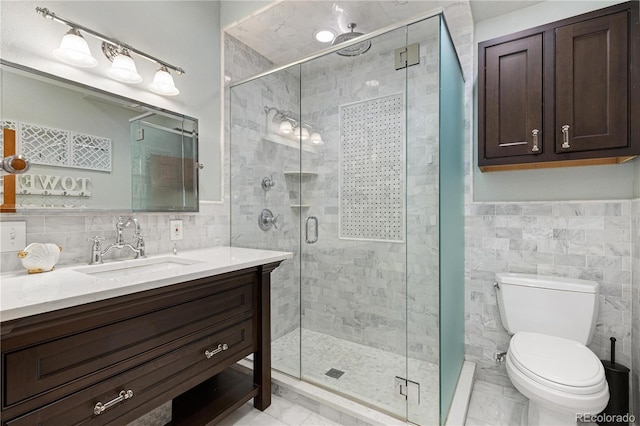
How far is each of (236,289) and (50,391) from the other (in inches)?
28.5

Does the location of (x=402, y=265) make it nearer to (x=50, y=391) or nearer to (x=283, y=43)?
(x=50, y=391)

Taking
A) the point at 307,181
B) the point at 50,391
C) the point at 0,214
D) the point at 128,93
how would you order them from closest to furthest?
1. the point at 50,391
2. the point at 0,214
3. the point at 128,93
4. the point at 307,181

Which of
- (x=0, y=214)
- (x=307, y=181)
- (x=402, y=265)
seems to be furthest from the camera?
(x=307, y=181)

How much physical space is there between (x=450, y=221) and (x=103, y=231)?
1819 mm

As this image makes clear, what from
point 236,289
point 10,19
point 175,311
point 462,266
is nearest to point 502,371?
point 462,266

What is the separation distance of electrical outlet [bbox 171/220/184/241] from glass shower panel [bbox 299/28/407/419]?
0.83 meters

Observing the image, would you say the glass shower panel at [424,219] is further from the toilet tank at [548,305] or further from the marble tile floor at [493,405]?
the toilet tank at [548,305]

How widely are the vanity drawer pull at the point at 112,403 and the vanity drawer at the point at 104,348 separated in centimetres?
9

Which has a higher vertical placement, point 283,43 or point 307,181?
point 283,43

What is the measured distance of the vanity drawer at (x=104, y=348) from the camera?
2.68ft

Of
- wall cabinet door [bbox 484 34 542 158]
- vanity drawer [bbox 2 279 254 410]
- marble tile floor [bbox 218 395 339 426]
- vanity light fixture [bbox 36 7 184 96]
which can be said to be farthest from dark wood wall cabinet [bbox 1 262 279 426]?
wall cabinet door [bbox 484 34 542 158]

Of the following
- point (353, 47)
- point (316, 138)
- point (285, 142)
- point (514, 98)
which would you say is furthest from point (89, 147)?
point (514, 98)

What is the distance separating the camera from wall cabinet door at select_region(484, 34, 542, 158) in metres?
1.75

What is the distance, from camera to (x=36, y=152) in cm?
126
